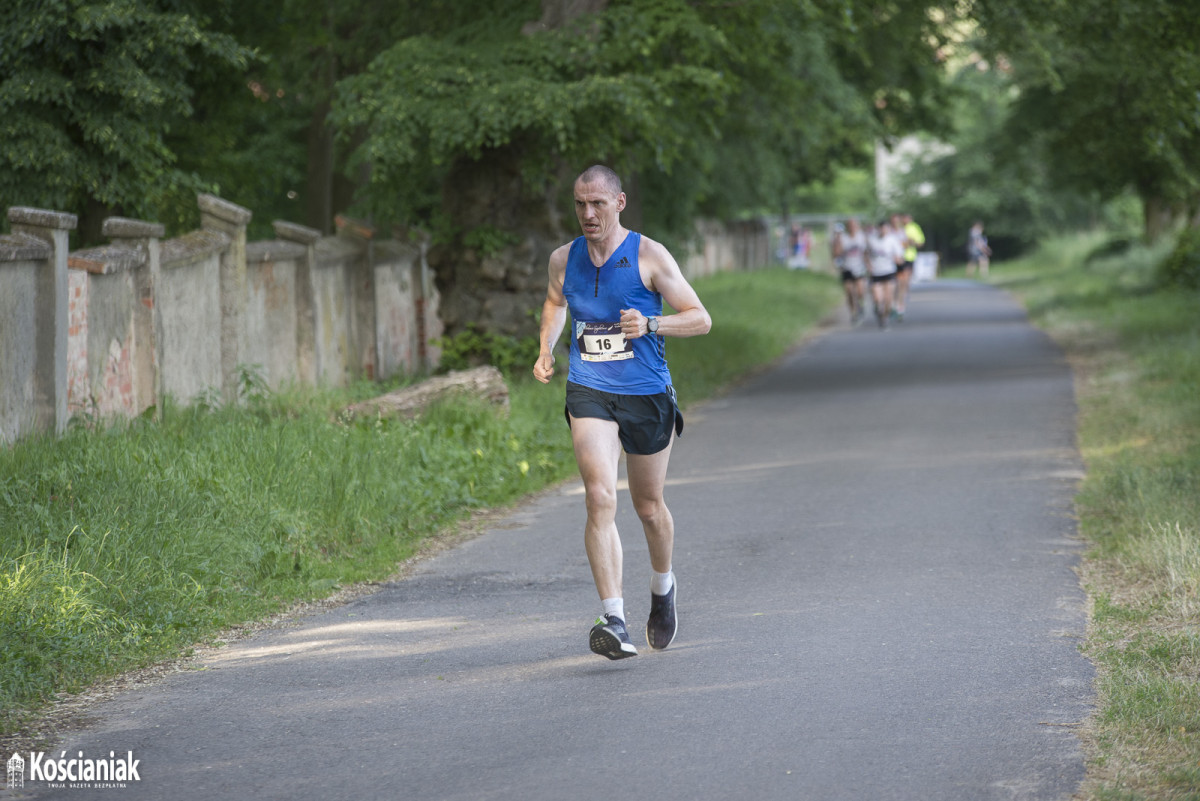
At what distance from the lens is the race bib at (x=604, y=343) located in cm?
595

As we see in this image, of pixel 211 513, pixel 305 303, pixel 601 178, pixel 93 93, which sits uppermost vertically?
Answer: pixel 93 93

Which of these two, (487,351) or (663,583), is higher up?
(487,351)

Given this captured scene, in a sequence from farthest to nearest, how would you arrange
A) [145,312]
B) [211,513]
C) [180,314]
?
[180,314] → [145,312] → [211,513]

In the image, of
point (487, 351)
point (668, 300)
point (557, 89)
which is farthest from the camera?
point (487, 351)

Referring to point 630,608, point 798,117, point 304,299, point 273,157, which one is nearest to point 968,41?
point 798,117

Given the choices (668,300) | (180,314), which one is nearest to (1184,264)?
(180,314)

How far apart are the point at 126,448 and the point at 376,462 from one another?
1.59m

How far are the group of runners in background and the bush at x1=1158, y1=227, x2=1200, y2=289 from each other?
4.64 meters

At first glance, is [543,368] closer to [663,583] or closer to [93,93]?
[663,583]

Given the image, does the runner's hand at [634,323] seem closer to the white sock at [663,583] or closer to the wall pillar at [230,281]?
the white sock at [663,583]

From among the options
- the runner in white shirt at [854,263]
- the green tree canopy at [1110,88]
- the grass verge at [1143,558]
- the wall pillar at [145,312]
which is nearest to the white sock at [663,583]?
the grass verge at [1143,558]

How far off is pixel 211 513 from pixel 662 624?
8.78ft

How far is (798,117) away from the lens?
73.1 ft

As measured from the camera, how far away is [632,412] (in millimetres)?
5969
